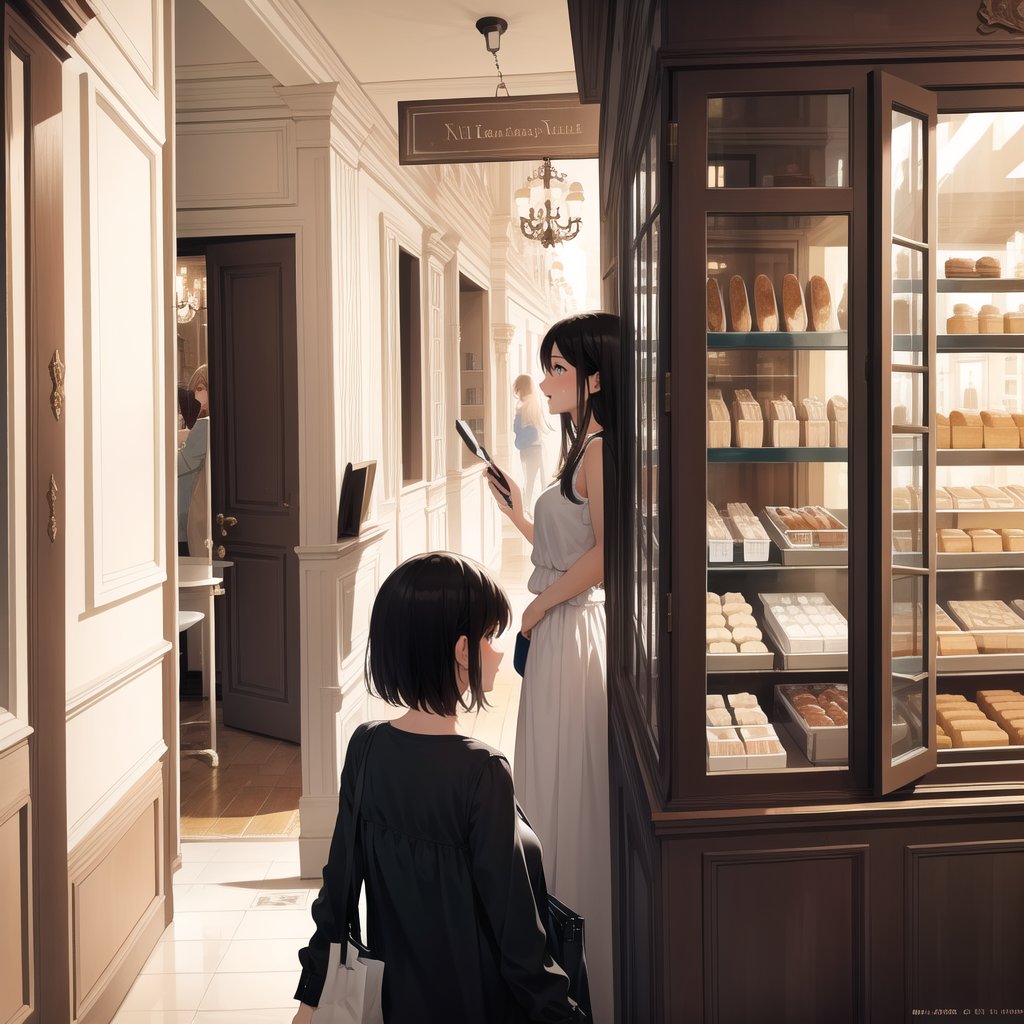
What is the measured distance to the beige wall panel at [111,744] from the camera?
2.63 meters

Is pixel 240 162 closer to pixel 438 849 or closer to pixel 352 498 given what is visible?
pixel 352 498

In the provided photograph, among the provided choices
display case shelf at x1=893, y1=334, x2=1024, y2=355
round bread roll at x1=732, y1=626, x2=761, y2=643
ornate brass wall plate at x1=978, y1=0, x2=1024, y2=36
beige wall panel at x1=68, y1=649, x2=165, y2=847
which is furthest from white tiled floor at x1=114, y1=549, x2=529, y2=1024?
ornate brass wall plate at x1=978, y1=0, x2=1024, y2=36

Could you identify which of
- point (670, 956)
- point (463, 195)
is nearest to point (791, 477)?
point (670, 956)

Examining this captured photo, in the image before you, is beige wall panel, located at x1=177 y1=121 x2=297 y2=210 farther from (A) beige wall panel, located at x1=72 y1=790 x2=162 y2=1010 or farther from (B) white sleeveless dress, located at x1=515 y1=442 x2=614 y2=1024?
(A) beige wall panel, located at x1=72 y1=790 x2=162 y2=1010

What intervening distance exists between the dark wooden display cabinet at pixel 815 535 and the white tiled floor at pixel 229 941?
81cm

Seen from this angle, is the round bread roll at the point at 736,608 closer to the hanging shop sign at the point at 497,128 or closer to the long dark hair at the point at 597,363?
the long dark hair at the point at 597,363

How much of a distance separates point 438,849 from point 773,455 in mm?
985

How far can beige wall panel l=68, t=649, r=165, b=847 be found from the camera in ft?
8.63

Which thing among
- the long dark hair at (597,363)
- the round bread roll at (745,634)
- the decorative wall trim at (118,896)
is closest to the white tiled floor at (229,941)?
the decorative wall trim at (118,896)

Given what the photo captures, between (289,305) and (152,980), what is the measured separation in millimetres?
3331

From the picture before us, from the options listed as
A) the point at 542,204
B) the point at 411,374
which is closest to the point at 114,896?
the point at 411,374

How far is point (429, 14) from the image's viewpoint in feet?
13.3

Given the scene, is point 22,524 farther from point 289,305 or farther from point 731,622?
point 289,305

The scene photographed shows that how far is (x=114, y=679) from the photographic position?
112 inches
